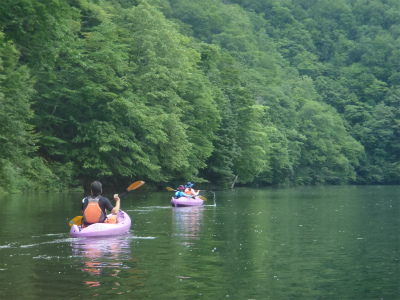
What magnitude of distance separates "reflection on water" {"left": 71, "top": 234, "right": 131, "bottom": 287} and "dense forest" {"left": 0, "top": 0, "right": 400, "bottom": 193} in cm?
1019

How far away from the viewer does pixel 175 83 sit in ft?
173

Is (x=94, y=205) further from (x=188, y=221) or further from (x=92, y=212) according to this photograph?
(x=188, y=221)

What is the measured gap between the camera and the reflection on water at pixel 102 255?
1274cm

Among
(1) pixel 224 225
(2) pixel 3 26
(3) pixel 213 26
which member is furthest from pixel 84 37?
(3) pixel 213 26

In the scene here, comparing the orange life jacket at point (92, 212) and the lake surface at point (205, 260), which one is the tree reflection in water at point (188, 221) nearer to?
the lake surface at point (205, 260)

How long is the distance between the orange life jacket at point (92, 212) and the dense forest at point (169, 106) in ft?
29.9

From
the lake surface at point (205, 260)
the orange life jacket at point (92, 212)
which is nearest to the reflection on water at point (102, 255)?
the lake surface at point (205, 260)

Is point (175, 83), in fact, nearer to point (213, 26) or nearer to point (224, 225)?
point (224, 225)

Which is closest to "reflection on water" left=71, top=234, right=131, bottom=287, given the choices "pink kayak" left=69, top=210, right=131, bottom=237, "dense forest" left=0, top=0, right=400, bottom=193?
"pink kayak" left=69, top=210, right=131, bottom=237

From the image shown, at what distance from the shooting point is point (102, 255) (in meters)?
15.1

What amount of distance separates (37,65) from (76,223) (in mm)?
11206

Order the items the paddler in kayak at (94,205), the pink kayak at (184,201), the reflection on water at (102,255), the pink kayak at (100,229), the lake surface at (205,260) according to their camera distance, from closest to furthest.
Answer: the lake surface at (205,260) < the reflection on water at (102,255) < the pink kayak at (100,229) < the paddler in kayak at (94,205) < the pink kayak at (184,201)

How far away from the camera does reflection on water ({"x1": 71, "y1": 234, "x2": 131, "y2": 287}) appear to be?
12.7m

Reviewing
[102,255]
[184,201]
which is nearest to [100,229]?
[102,255]
